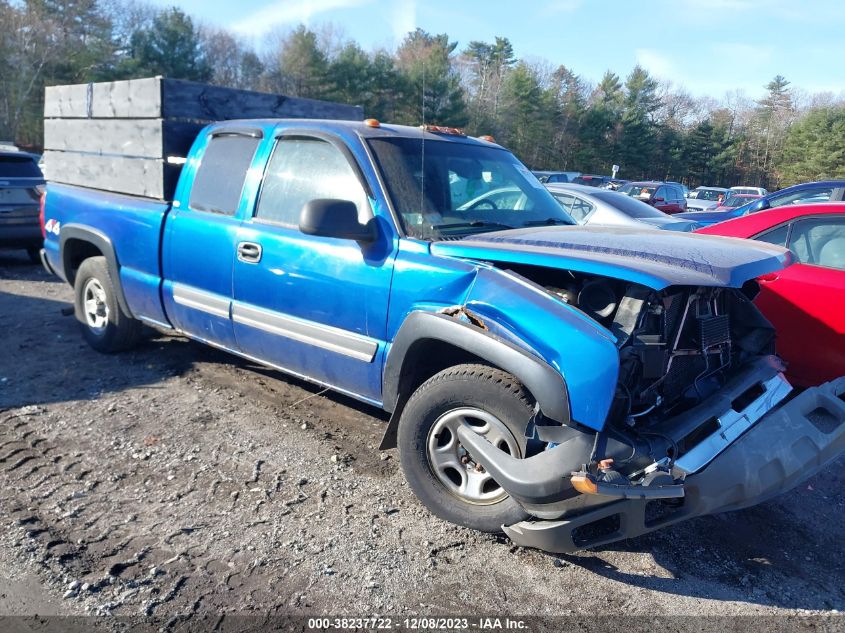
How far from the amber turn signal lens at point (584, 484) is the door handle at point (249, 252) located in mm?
2496

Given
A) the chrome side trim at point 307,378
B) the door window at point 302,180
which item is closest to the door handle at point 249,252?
the door window at point 302,180

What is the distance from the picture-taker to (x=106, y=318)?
5789mm

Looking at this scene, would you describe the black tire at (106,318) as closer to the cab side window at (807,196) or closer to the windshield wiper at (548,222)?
the windshield wiper at (548,222)

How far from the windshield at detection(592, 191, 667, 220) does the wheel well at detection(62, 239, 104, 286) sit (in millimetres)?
6594

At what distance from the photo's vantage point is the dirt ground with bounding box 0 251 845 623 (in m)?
2.85

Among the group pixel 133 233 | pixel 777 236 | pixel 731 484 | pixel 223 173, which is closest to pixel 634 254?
pixel 731 484

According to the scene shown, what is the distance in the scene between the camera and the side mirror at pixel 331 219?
3.40 metres

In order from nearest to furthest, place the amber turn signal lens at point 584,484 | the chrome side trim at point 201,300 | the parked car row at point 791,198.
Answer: the amber turn signal lens at point 584,484
the chrome side trim at point 201,300
the parked car row at point 791,198

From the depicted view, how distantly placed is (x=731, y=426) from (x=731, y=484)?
0.34 m

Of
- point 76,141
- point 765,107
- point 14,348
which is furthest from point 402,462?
point 765,107

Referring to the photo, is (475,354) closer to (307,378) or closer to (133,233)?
(307,378)

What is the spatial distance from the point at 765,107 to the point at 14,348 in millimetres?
66159

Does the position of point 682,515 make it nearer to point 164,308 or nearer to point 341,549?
point 341,549

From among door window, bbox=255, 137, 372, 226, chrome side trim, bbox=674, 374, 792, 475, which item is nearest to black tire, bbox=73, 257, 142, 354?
door window, bbox=255, 137, 372, 226
